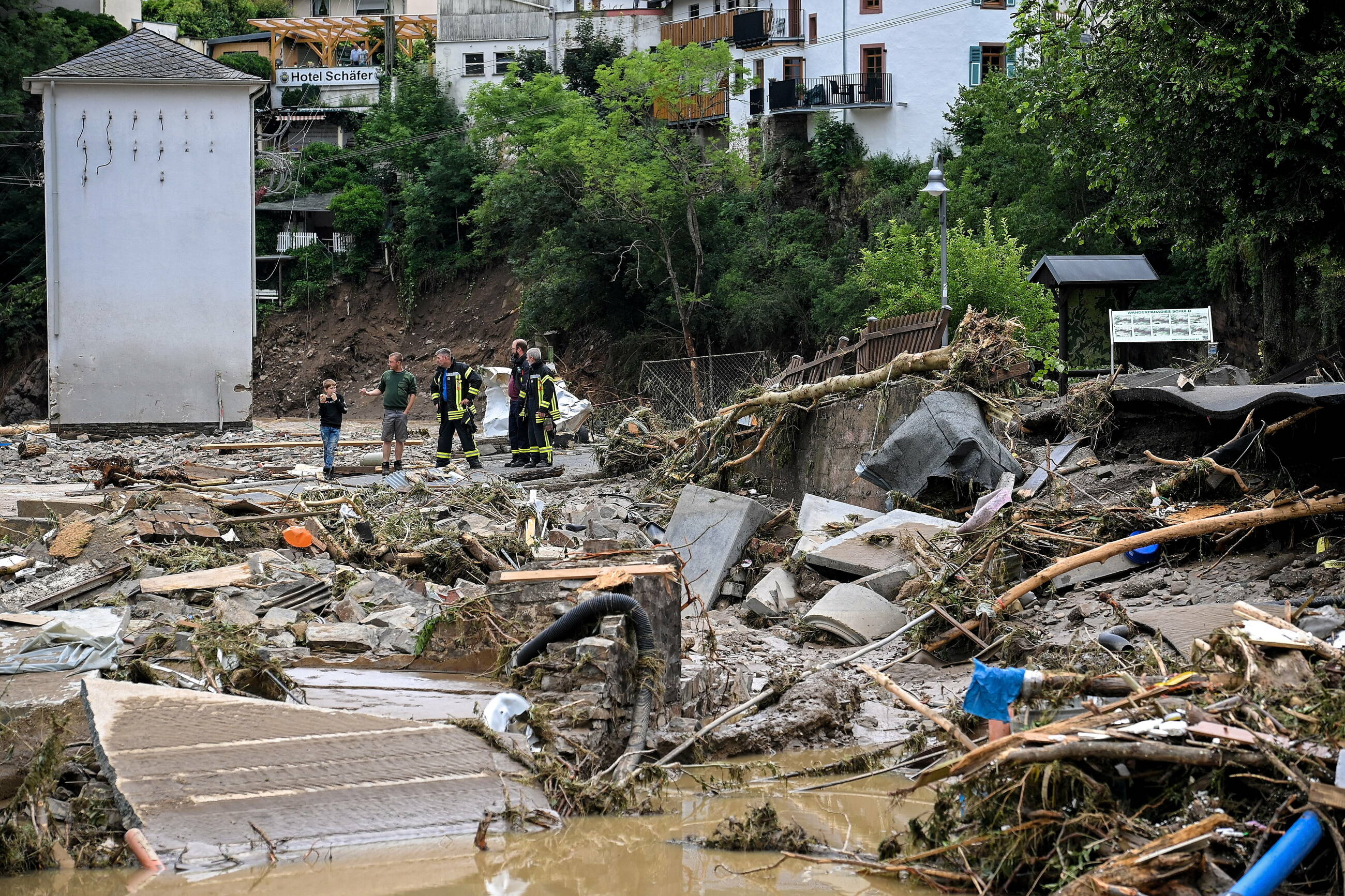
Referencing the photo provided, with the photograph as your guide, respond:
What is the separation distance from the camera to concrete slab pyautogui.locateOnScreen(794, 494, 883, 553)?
36.9 ft

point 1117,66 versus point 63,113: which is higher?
point 63,113

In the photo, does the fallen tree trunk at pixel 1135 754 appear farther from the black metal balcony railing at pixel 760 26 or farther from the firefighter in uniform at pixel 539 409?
the black metal balcony railing at pixel 760 26

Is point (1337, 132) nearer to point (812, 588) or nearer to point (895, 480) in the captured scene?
point (895, 480)

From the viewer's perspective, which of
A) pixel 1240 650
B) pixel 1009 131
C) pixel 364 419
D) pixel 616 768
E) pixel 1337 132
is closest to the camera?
pixel 1240 650

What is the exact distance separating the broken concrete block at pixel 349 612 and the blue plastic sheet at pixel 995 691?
4622mm

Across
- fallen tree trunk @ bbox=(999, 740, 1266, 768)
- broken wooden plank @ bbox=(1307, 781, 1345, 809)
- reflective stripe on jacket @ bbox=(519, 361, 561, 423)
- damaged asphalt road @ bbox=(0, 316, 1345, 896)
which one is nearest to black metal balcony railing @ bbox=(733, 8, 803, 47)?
reflective stripe on jacket @ bbox=(519, 361, 561, 423)

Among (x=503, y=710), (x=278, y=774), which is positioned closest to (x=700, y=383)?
(x=503, y=710)

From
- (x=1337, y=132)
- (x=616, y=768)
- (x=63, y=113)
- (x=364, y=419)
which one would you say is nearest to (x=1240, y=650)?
(x=616, y=768)

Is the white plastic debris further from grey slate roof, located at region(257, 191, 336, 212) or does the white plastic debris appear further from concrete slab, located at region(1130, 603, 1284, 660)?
grey slate roof, located at region(257, 191, 336, 212)

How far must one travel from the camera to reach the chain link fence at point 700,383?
24.0 metres

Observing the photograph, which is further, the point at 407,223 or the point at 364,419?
the point at 407,223

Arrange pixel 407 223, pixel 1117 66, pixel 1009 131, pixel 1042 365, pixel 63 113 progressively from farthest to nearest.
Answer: pixel 407 223 < pixel 1009 131 < pixel 63 113 < pixel 1042 365 < pixel 1117 66

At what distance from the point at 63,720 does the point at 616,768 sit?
2449 millimetres

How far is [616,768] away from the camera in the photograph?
234 inches
